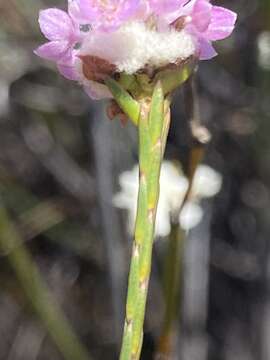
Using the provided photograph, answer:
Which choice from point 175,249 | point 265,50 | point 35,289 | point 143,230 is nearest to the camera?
point 143,230

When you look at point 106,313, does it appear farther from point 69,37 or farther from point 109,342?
point 69,37

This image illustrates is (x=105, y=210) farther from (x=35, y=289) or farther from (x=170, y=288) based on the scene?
(x=170, y=288)

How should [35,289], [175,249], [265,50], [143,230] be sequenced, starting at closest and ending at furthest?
1. [143,230]
2. [175,249]
3. [265,50]
4. [35,289]

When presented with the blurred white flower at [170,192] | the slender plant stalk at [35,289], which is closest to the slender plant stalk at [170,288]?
the blurred white flower at [170,192]

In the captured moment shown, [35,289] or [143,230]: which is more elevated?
[143,230]

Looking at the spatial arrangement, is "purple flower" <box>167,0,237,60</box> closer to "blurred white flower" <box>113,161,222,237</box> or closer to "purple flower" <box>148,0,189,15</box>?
"purple flower" <box>148,0,189,15</box>

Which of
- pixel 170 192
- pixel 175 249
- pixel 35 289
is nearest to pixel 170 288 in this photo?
pixel 175 249

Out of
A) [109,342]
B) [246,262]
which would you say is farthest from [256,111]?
[109,342]

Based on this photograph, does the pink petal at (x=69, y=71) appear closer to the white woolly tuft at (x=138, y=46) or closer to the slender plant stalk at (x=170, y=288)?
the white woolly tuft at (x=138, y=46)
